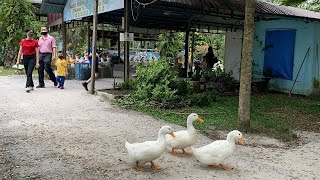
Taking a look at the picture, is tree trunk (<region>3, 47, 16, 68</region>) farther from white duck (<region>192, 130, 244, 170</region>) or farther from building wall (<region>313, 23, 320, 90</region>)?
white duck (<region>192, 130, 244, 170</region>)

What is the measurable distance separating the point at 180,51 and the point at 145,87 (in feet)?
46.8

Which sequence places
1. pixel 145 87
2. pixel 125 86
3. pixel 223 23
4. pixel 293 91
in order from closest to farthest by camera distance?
pixel 145 87 < pixel 125 86 < pixel 293 91 < pixel 223 23

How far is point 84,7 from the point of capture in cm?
1372

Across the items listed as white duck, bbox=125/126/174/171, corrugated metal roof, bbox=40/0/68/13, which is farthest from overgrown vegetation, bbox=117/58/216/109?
corrugated metal roof, bbox=40/0/68/13

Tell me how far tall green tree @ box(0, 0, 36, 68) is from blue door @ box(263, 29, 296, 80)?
12385 mm

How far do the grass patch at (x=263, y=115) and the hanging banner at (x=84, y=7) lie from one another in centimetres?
401

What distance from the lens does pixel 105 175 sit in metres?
4.25

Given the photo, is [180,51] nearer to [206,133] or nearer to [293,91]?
[293,91]

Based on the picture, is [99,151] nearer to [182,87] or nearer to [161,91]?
[161,91]

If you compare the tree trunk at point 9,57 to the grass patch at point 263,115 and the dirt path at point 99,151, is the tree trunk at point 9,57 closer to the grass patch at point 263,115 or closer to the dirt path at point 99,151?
the dirt path at point 99,151

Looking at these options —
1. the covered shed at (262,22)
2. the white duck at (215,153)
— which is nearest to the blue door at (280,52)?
the covered shed at (262,22)

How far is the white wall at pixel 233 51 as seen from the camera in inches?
655

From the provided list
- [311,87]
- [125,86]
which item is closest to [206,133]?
[125,86]

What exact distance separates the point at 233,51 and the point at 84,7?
7.33 m
